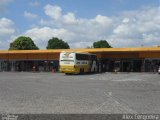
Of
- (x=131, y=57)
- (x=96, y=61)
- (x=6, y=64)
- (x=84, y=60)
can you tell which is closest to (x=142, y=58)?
(x=131, y=57)

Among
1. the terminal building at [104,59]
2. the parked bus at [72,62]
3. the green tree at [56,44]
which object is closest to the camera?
the parked bus at [72,62]

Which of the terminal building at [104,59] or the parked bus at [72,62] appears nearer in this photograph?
the parked bus at [72,62]

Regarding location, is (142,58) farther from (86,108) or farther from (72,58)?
(86,108)

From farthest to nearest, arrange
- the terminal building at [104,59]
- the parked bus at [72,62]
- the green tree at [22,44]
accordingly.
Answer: the green tree at [22,44]
the terminal building at [104,59]
the parked bus at [72,62]

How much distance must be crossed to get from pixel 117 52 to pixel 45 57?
45.9 feet

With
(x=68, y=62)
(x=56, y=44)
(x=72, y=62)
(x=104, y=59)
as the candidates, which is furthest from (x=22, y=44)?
(x=72, y=62)

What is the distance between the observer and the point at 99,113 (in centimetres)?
1330

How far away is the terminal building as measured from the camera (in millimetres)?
66375

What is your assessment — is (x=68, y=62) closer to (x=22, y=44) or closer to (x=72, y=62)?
(x=72, y=62)

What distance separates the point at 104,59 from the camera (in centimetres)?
7156

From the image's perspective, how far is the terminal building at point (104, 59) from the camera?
66375mm

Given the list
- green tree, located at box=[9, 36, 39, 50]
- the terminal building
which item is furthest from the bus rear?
green tree, located at box=[9, 36, 39, 50]

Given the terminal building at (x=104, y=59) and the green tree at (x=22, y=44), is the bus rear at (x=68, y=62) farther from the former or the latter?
the green tree at (x=22, y=44)

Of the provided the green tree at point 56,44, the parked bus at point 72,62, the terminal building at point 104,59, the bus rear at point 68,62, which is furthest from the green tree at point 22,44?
the bus rear at point 68,62
